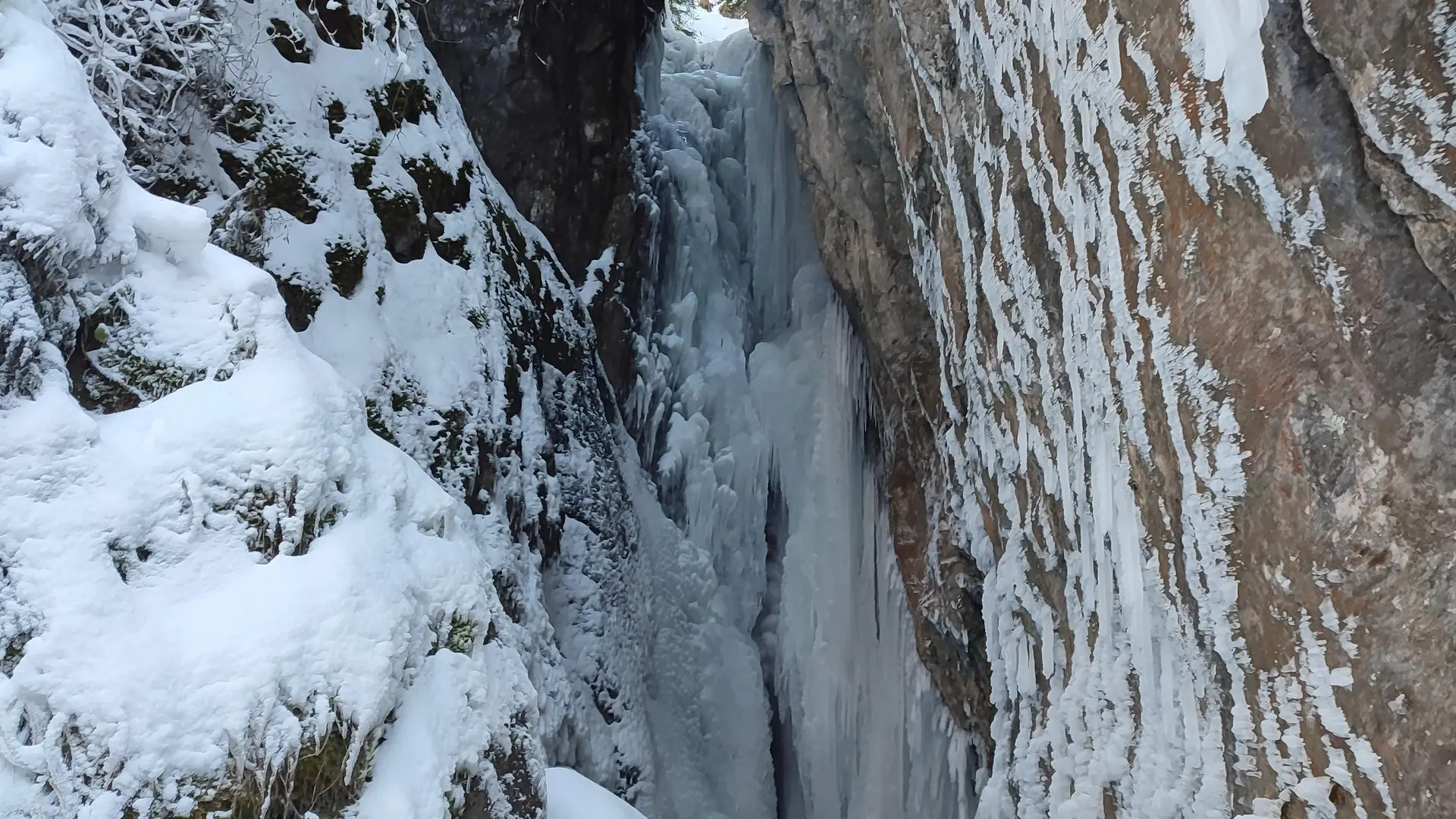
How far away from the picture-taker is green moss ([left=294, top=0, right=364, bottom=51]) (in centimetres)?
329

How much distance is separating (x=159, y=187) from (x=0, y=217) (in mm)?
1227

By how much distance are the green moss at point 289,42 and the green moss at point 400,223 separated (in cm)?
55

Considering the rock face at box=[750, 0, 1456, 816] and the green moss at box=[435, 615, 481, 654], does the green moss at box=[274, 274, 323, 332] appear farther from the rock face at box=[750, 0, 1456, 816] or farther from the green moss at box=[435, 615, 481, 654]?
the rock face at box=[750, 0, 1456, 816]

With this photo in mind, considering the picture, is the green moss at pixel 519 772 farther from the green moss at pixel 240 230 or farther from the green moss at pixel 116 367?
the green moss at pixel 240 230

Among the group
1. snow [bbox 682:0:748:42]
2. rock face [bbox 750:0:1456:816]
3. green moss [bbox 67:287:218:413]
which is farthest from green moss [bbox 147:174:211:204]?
snow [bbox 682:0:748:42]

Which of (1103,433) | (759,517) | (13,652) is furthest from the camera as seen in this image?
(759,517)

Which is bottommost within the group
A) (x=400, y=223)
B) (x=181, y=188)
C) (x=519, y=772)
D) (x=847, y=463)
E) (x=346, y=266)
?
(x=519, y=772)

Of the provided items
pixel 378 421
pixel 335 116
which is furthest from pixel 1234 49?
pixel 335 116

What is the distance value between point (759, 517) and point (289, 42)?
3201mm

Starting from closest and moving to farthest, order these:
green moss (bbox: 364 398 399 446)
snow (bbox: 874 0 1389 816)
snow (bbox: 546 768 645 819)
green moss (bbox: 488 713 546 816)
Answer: snow (bbox: 874 0 1389 816) < green moss (bbox: 488 713 546 816) < snow (bbox: 546 768 645 819) < green moss (bbox: 364 398 399 446)

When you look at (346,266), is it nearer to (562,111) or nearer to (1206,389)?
(562,111)

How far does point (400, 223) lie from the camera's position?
3.22m

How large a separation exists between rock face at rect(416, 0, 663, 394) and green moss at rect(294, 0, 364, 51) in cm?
85

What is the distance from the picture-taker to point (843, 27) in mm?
3688
